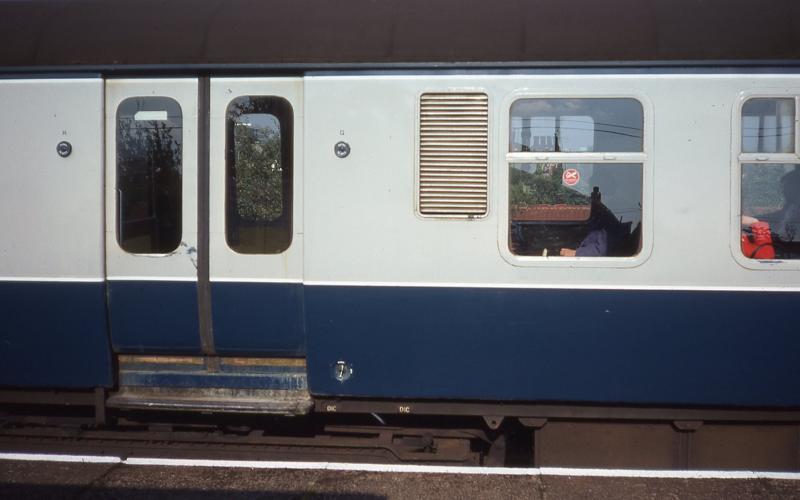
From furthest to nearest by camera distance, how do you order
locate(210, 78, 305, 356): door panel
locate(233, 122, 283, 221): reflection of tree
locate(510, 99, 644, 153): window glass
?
locate(233, 122, 283, 221): reflection of tree < locate(210, 78, 305, 356): door panel < locate(510, 99, 644, 153): window glass

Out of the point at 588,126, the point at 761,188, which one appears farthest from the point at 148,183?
the point at 761,188

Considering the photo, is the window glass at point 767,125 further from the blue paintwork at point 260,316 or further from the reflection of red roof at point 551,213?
the blue paintwork at point 260,316

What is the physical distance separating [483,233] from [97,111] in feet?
9.38

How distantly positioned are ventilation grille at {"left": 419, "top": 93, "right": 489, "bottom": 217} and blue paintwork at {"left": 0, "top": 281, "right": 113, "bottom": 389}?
244 cm

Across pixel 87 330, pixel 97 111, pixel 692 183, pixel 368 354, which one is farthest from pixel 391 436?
pixel 97 111

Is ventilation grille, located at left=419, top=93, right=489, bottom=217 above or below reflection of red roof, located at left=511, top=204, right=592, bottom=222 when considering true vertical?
above

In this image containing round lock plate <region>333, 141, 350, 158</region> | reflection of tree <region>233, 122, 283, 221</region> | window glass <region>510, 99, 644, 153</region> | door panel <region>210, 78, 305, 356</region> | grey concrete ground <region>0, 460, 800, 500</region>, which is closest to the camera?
grey concrete ground <region>0, 460, 800, 500</region>

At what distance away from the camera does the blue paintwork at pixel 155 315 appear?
4.88m

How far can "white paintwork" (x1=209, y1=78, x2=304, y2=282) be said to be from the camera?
4809mm

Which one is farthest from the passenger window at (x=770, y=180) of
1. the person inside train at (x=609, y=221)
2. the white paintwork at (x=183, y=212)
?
the white paintwork at (x=183, y=212)

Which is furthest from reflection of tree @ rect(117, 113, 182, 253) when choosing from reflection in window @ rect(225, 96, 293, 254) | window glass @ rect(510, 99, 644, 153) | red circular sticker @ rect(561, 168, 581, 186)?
red circular sticker @ rect(561, 168, 581, 186)

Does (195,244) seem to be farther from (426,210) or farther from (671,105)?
(671,105)

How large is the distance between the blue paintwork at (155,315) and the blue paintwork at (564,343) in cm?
87

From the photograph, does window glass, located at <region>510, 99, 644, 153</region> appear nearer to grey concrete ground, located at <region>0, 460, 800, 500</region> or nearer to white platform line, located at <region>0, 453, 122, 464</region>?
grey concrete ground, located at <region>0, 460, 800, 500</region>
